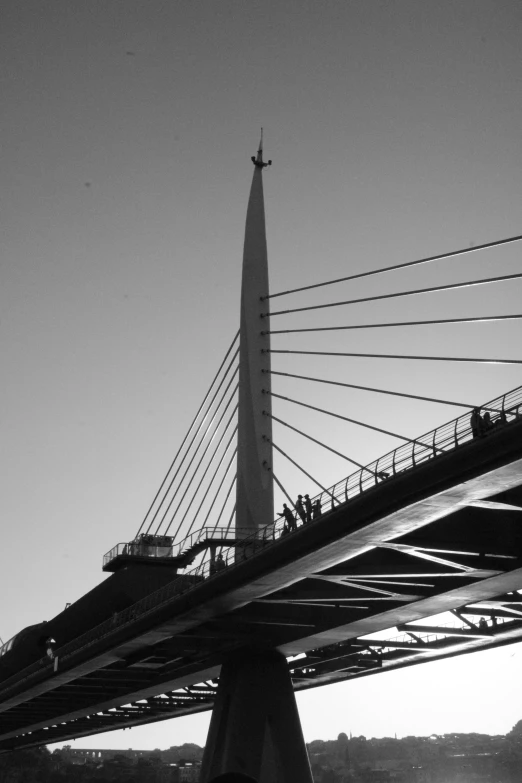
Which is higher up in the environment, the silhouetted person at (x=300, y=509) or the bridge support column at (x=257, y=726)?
the silhouetted person at (x=300, y=509)

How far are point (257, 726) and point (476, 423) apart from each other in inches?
836

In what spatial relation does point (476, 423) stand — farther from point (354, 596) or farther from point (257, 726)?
point (257, 726)

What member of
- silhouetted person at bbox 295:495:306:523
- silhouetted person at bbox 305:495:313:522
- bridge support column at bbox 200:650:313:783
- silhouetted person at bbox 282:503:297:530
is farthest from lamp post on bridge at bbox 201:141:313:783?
silhouetted person at bbox 305:495:313:522

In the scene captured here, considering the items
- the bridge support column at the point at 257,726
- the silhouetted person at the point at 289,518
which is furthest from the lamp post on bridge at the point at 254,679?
the silhouetted person at the point at 289,518

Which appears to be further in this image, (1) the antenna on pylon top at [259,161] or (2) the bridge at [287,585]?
(1) the antenna on pylon top at [259,161]

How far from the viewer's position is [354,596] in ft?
108

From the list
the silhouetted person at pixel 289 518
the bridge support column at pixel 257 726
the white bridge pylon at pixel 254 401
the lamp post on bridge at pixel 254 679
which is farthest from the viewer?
the white bridge pylon at pixel 254 401

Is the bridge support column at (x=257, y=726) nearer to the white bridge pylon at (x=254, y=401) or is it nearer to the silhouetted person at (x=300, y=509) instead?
the white bridge pylon at (x=254, y=401)

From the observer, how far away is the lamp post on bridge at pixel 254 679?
3653 cm

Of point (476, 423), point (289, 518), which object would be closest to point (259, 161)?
point (289, 518)

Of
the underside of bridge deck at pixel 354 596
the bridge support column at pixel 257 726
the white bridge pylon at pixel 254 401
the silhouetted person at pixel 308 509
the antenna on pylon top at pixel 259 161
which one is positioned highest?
the antenna on pylon top at pixel 259 161

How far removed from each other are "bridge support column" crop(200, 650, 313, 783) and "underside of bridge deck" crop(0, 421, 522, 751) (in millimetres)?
1027

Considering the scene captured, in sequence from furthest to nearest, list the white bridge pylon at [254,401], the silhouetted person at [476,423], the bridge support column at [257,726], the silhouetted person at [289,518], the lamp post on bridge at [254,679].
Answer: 1. the white bridge pylon at [254,401]
2. the lamp post on bridge at [254,679]
3. the bridge support column at [257,726]
4. the silhouetted person at [289,518]
5. the silhouetted person at [476,423]

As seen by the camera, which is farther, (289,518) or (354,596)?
(354,596)
